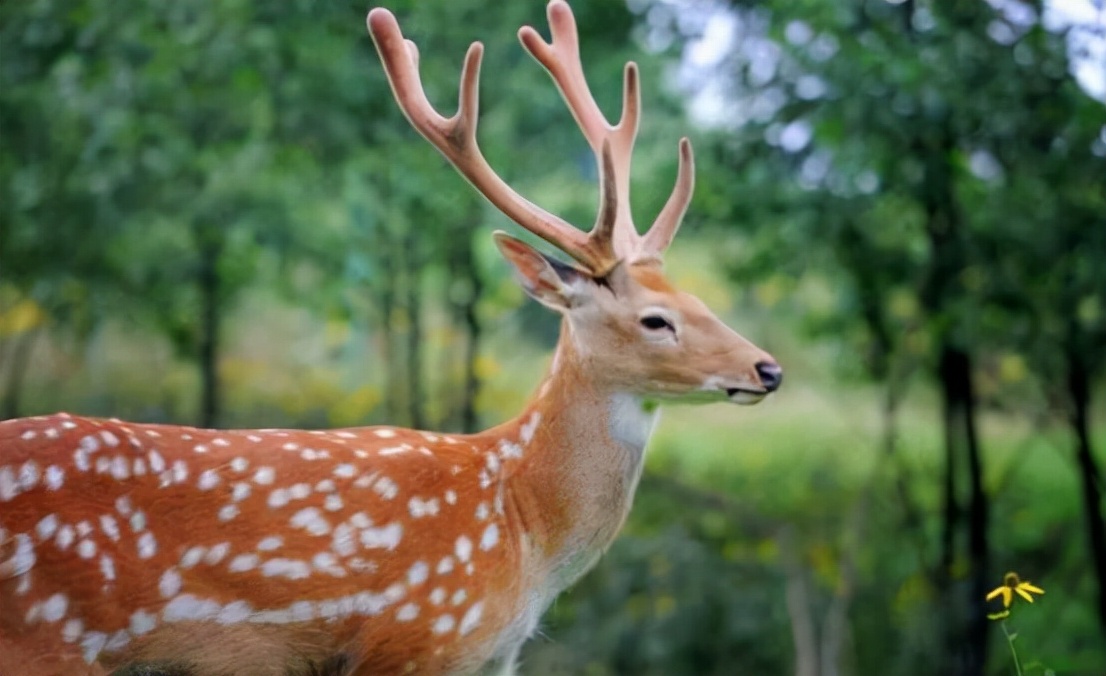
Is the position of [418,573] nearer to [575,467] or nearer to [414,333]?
[575,467]

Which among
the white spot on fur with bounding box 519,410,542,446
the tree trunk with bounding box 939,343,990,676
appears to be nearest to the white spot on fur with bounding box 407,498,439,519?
the white spot on fur with bounding box 519,410,542,446

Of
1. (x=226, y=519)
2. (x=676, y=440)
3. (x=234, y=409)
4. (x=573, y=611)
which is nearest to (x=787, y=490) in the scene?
(x=676, y=440)

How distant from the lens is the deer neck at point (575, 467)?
289 cm

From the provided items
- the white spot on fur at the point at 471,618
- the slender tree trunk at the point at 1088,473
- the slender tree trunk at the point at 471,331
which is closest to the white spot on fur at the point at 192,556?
the white spot on fur at the point at 471,618

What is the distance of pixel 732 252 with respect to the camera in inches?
263

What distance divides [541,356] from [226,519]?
455 cm

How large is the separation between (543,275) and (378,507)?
2.19 feet

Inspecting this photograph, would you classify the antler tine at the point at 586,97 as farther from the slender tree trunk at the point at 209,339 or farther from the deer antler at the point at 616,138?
the slender tree trunk at the point at 209,339

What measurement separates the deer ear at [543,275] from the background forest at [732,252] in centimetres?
315

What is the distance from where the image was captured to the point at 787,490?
22.8ft

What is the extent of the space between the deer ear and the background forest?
315 centimetres

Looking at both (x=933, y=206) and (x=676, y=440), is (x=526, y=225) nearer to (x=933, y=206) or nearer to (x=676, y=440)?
(x=933, y=206)

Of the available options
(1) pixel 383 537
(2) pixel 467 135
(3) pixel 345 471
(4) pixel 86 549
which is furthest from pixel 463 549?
(2) pixel 467 135

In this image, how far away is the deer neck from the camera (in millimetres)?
2891
